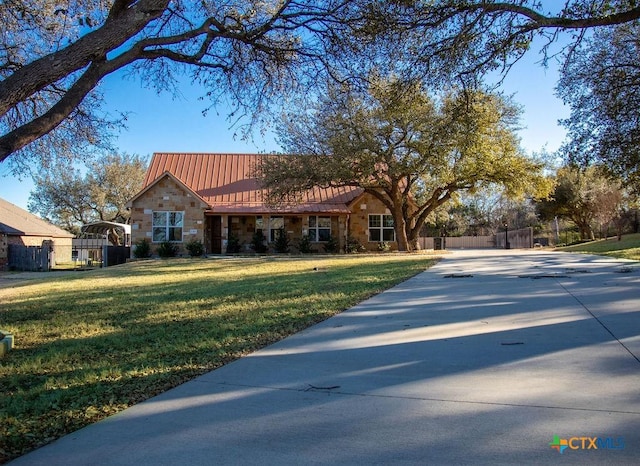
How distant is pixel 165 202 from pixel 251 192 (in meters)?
5.60

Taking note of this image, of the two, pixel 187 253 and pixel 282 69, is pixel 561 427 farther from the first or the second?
pixel 187 253

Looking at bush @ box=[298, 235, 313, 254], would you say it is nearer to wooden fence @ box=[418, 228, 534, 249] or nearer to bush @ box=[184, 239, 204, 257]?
bush @ box=[184, 239, 204, 257]

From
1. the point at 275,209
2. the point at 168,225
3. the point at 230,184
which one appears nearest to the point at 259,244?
the point at 275,209

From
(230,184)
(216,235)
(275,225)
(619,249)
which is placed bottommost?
(619,249)

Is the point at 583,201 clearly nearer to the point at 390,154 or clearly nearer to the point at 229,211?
the point at 390,154

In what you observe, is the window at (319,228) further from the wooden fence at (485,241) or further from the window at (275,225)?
the wooden fence at (485,241)

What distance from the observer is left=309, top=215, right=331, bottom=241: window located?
3073 cm

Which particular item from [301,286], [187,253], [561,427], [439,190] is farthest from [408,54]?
[187,253]

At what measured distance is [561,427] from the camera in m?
3.40

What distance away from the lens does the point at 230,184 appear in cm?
3216

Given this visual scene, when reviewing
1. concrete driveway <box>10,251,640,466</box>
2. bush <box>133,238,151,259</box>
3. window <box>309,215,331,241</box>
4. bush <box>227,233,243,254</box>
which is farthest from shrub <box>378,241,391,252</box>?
concrete driveway <box>10,251,640,466</box>

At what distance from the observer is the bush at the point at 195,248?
27500 mm

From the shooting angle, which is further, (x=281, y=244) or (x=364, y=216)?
(x=364, y=216)

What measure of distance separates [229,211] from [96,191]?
20.3m
